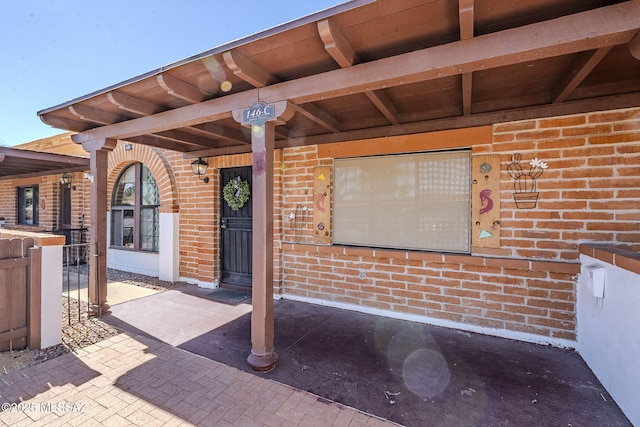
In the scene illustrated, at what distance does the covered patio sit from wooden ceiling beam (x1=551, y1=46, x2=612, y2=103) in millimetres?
14

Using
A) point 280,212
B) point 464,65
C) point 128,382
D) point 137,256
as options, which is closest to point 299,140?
point 280,212

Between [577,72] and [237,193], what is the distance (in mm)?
4401

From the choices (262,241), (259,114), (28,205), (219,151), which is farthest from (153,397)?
(28,205)

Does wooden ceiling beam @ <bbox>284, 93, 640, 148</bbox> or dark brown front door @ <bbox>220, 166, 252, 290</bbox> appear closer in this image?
wooden ceiling beam @ <bbox>284, 93, 640, 148</bbox>

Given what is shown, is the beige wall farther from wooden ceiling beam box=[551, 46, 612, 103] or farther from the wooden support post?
the wooden support post

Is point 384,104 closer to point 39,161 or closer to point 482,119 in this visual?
point 482,119

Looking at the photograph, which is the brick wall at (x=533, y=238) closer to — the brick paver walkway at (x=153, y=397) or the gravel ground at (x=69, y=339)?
the brick paver walkway at (x=153, y=397)

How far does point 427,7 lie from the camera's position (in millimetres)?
1663

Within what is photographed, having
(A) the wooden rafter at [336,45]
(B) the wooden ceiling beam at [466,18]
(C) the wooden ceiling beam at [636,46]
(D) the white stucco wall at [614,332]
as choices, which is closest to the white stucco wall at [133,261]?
(A) the wooden rafter at [336,45]

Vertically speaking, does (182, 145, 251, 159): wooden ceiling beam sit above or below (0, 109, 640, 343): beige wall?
above

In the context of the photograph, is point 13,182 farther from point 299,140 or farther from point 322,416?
point 322,416

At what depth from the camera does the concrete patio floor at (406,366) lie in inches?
78.4

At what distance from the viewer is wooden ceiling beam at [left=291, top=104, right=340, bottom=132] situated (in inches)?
112

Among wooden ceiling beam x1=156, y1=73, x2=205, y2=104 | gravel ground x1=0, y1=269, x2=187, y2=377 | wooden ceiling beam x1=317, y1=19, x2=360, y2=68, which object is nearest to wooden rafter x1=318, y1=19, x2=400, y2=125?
wooden ceiling beam x1=317, y1=19, x2=360, y2=68
